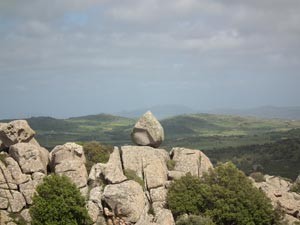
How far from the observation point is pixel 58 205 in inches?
2051

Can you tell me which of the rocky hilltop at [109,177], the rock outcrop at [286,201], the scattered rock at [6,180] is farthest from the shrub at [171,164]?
the scattered rock at [6,180]

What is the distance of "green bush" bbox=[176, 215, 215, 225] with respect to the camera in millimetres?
53684

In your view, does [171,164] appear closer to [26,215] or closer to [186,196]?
[186,196]

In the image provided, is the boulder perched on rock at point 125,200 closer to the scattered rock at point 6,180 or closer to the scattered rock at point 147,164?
the scattered rock at point 147,164

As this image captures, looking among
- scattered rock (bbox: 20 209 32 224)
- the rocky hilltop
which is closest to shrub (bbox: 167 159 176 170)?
the rocky hilltop

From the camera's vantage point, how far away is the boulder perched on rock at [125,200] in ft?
179

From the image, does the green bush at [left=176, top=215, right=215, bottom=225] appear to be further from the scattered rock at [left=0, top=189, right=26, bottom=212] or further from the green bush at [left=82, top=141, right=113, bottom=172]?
the scattered rock at [left=0, top=189, right=26, bottom=212]

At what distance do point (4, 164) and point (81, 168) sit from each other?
36.1 feet

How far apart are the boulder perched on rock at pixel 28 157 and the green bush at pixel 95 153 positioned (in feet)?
26.9

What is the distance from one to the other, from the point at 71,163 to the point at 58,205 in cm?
947

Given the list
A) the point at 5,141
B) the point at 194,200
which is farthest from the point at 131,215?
the point at 5,141

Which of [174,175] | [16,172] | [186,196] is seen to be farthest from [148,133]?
[16,172]

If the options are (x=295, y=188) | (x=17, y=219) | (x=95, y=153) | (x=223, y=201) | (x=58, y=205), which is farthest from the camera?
(x=295, y=188)

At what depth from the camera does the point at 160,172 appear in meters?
64.1
